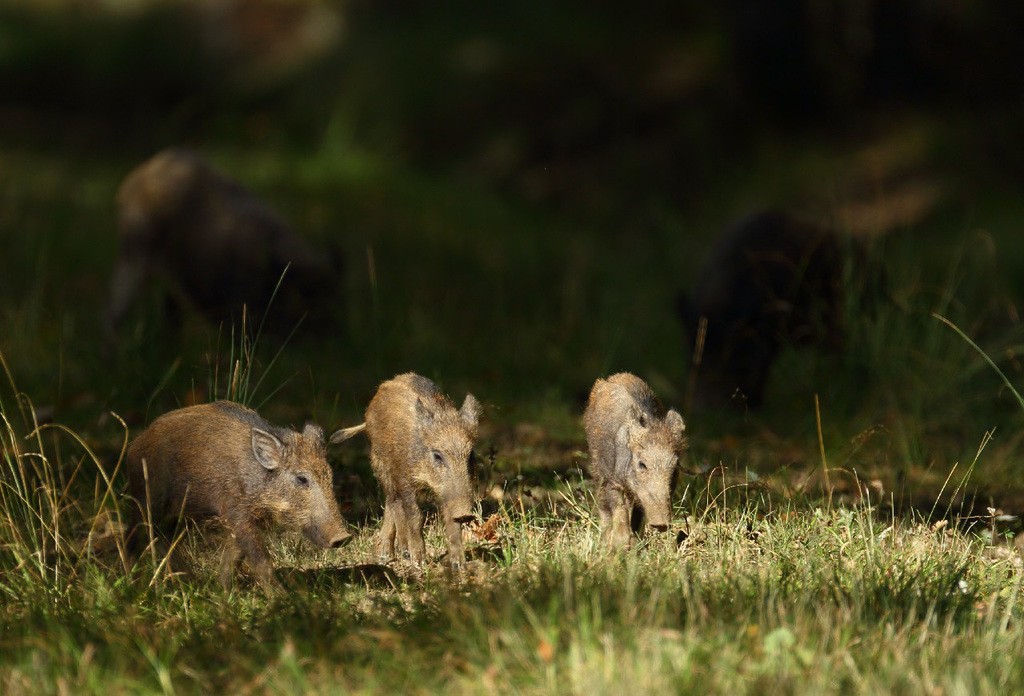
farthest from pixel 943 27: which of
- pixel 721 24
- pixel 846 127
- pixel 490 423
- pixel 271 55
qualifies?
pixel 490 423

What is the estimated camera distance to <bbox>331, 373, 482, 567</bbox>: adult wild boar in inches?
172

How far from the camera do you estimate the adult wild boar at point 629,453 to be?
4.33m

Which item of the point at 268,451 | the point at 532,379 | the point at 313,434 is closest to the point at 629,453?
the point at 313,434

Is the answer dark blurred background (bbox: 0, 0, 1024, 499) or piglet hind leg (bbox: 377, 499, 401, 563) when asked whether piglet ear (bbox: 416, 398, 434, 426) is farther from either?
dark blurred background (bbox: 0, 0, 1024, 499)

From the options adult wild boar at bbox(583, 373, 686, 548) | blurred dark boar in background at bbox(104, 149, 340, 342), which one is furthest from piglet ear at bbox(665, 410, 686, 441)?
blurred dark boar in background at bbox(104, 149, 340, 342)

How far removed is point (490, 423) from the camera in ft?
21.1

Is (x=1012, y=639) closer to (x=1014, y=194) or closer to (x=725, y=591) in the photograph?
(x=725, y=591)

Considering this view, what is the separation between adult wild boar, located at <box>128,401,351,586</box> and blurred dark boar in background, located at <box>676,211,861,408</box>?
3544 millimetres

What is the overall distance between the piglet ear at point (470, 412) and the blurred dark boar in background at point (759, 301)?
2.90 metres

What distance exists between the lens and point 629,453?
4.44m

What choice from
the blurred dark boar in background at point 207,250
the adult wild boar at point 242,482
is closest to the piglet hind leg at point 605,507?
the adult wild boar at point 242,482

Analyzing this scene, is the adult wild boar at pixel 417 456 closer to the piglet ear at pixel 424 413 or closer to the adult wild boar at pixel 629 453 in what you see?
the piglet ear at pixel 424 413

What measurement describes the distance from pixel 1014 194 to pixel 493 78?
6.13m

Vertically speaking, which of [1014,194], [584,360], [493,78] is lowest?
[584,360]
